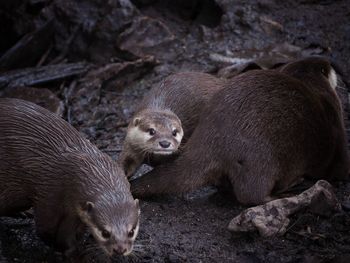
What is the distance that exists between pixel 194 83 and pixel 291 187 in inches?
36.7

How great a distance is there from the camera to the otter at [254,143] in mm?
3590

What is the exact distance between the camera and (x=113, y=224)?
2.86 m

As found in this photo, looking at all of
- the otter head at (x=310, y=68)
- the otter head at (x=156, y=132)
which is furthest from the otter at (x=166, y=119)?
the otter head at (x=310, y=68)

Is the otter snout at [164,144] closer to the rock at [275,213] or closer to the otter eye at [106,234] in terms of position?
the rock at [275,213]

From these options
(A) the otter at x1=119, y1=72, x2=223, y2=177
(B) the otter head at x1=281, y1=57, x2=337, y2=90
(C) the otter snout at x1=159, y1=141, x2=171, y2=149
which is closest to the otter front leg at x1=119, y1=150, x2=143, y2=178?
(A) the otter at x1=119, y1=72, x2=223, y2=177

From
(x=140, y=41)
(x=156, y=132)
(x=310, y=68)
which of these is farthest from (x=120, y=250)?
(x=140, y=41)

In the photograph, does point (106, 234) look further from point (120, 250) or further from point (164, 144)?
point (164, 144)

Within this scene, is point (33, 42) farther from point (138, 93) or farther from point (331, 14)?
point (331, 14)

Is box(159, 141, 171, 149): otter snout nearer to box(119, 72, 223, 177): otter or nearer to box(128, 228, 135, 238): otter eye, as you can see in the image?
box(119, 72, 223, 177): otter

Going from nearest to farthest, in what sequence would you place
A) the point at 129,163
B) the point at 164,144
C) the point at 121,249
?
the point at 121,249 → the point at 164,144 → the point at 129,163

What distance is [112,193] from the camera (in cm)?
296

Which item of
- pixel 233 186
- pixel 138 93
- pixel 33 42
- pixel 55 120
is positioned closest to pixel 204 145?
pixel 233 186

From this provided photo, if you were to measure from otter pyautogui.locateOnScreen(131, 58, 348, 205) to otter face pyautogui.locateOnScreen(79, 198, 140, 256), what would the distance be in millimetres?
789

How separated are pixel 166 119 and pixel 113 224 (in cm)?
116
